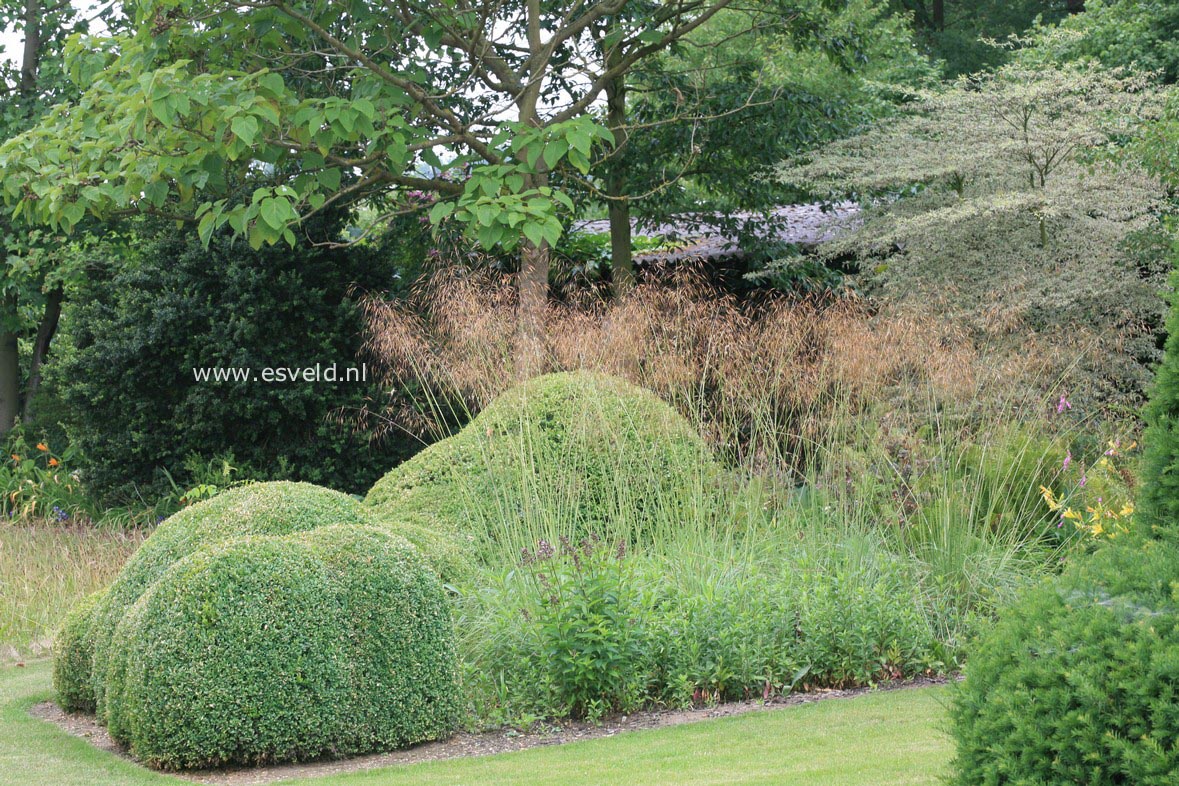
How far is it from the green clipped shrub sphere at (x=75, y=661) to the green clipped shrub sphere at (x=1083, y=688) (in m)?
4.06

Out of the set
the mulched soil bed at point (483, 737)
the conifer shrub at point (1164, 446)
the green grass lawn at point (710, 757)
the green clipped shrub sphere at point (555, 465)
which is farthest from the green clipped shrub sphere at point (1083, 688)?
the green clipped shrub sphere at point (555, 465)

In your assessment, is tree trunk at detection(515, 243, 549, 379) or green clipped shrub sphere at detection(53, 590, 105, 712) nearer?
green clipped shrub sphere at detection(53, 590, 105, 712)

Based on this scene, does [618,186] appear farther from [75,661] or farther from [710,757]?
[710,757]

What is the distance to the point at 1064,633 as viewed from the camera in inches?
96.2

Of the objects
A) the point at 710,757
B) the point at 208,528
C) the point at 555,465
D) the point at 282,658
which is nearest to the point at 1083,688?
the point at 710,757

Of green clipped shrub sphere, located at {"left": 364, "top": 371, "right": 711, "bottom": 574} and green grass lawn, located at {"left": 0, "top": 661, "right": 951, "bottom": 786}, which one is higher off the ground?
green clipped shrub sphere, located at {"left": 364, "top": 371, "right": 711, "bottom": 574}

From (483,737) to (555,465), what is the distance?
2.13 metres

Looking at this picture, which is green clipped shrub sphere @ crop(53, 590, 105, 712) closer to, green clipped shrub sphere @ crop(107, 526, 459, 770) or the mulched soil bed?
the mulched soil bed

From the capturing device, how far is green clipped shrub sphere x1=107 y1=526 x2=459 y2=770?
4.14 m

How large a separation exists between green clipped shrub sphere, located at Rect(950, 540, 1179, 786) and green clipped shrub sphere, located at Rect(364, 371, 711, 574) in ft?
11.0

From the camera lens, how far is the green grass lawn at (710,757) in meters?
3.69

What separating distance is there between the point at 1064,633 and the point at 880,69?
58.0 feet

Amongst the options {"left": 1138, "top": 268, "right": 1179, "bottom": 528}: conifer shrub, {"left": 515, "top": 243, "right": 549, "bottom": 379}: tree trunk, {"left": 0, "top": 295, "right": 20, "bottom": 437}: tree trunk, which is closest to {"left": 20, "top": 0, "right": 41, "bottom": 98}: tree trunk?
{"left": 0, "top": 295, "right": 20, "bottom": 437}: tree trunk

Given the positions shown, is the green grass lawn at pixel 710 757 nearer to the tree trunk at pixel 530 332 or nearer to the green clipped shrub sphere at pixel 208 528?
the green clipped shrub sphere at pixel 208 528
